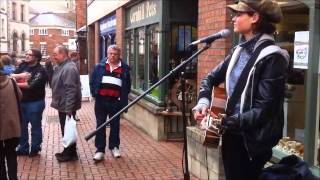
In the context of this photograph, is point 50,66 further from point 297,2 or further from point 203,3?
point 297,2

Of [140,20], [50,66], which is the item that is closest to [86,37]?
[50,66]

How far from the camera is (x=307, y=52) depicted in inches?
188

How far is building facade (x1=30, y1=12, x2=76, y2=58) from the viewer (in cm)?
8438

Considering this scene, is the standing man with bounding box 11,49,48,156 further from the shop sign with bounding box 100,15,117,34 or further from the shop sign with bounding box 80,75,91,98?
the shop sign with bounding box 80,75,91,98

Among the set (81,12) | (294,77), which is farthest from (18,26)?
(294,77)

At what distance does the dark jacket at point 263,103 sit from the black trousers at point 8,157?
3486 millimetres

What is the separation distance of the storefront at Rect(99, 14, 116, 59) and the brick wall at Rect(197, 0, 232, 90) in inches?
320

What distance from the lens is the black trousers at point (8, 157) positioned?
18.7 ft

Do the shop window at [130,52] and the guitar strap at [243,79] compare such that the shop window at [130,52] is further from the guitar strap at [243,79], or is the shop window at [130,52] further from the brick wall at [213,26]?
the guitar strap at [243,79]

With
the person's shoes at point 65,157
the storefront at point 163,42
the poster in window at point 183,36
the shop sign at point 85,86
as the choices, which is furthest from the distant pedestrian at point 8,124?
the shop sign at point 85,86

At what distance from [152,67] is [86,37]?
13196mm

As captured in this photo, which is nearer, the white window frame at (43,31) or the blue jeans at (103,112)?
the blue jeans at (103,112)

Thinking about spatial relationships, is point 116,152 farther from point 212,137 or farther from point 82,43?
point 82,43

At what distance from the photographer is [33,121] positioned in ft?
25.5
